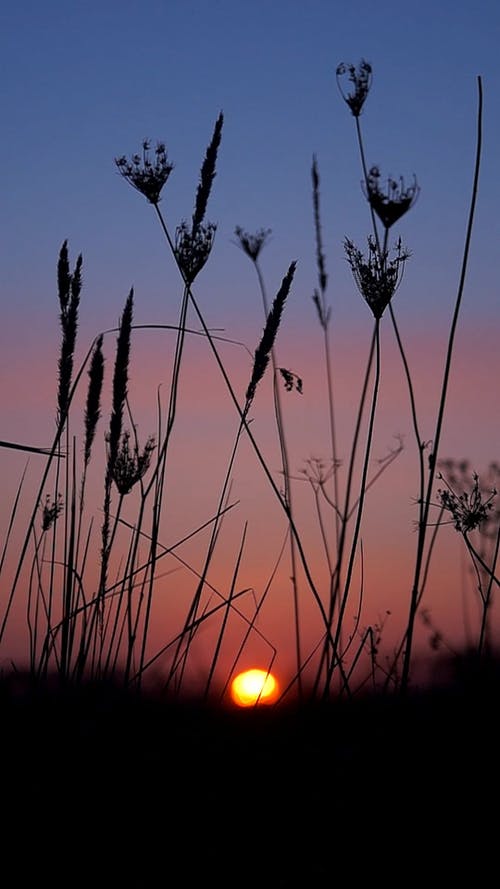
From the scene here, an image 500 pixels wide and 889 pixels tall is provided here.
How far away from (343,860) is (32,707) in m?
0.96

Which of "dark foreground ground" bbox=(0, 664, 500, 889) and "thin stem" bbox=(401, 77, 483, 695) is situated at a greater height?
"thin stem" bbox=(401, 77, 483, 695)

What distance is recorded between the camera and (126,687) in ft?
9.00

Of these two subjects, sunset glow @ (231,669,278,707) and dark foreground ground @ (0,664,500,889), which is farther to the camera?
sunset glow @ (231,669,278,707)

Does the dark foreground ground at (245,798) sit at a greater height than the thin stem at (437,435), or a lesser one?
lesser

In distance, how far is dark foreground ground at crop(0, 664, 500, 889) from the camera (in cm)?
173

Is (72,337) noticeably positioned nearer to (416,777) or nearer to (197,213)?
(197,213)

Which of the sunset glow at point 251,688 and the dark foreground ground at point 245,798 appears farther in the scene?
the sunset glow at point 251,688

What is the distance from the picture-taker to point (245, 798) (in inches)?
77.1

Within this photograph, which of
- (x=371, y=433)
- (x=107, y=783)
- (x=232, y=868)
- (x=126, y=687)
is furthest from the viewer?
(x=371, y=433)

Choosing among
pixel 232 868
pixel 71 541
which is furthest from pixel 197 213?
pixel 232 868

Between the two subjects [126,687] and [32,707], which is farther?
[126,687]

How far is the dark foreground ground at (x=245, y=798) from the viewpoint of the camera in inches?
68.3

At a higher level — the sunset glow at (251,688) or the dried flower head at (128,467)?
the dried flower head at (128,467)

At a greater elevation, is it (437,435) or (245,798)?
(437,435)
